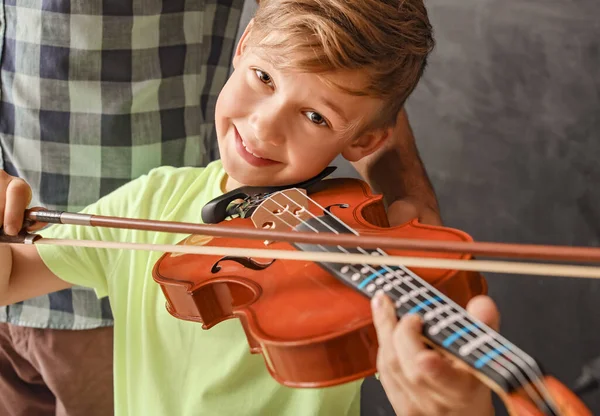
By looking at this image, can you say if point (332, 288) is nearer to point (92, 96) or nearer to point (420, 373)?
point (420, 373)

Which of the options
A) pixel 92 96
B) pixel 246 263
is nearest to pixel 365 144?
pixel 246 263

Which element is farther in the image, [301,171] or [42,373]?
[42,373]

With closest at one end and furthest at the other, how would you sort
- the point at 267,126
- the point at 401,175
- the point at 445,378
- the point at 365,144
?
the point at 445,378 < the point at 267,126 < the point at 365,144 < the point at 401,175

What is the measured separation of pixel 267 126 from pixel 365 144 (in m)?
0.16

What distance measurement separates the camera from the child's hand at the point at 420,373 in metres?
0.48

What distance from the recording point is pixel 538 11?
3.60 feet

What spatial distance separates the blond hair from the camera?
71 cm

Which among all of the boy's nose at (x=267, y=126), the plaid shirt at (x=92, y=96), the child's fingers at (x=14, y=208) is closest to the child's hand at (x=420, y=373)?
the boy's nose at (x=267, y=126)

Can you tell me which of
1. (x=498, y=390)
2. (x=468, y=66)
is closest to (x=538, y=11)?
(x=468, y=66)

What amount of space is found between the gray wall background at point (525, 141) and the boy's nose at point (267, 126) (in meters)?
0.56

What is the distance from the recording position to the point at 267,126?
2.41ft

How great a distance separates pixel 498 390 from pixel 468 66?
2.73 feet

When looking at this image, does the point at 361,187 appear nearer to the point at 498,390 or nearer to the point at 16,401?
the point at 498,390

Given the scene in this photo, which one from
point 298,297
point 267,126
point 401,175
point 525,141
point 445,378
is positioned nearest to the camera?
point 445,378
